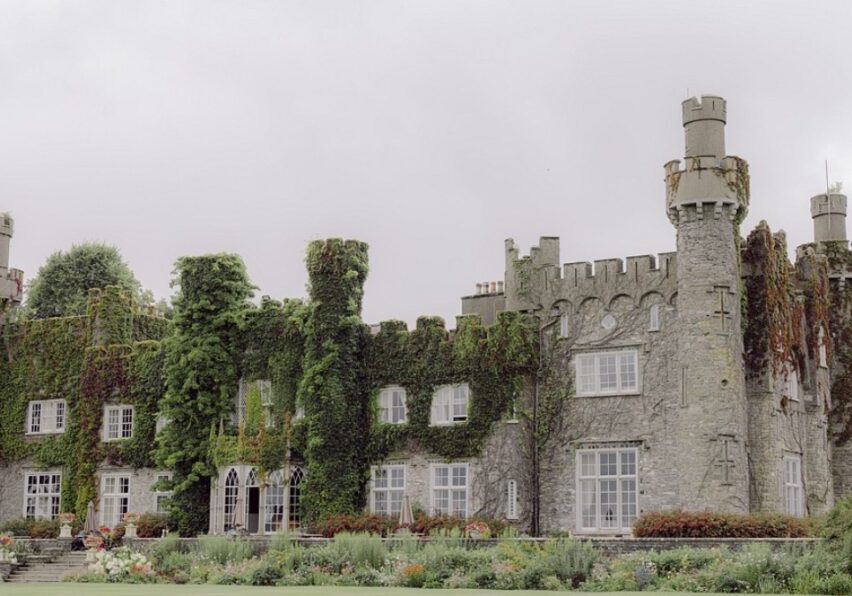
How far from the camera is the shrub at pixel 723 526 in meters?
30.6

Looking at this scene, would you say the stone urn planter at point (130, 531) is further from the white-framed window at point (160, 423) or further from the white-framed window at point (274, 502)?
the white-framed window at point (160, 423)

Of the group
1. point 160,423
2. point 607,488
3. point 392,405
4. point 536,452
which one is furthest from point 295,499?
point 607,488

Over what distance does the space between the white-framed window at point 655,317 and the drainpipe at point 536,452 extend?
2.87m

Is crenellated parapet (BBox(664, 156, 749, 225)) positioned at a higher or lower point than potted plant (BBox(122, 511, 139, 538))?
higher

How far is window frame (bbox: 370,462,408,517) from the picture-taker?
38.4 m

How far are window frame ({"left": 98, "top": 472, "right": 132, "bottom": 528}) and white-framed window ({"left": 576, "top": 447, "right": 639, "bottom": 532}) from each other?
625 inches

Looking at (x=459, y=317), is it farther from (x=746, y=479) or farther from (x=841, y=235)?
(x=841, y=235)

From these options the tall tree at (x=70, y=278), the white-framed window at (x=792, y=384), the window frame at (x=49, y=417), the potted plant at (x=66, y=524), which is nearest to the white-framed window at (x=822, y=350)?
the white-framed window at (x=792, y=384)

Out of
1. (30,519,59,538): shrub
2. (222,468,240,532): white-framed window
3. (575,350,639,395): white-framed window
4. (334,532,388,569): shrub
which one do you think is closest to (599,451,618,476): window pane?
(575,350,639,395): white-framed window

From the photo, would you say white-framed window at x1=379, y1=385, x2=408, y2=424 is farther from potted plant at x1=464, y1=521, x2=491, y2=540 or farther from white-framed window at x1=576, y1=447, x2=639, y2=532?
white-framed window at x1=576, y1=447, x2=639, y2=532

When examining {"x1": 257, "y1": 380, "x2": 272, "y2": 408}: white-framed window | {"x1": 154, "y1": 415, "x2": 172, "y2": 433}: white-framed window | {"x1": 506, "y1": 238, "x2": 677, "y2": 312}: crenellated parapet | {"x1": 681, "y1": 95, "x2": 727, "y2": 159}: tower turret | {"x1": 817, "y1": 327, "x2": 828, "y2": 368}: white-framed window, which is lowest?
{"x1": 154, "y1": 415, "x2": 172, "y2": 433}: white-framed window

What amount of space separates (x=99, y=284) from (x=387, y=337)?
28002mm

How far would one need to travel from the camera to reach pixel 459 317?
3834 centimetres

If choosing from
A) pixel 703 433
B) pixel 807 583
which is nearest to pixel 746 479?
pixel 703 433
